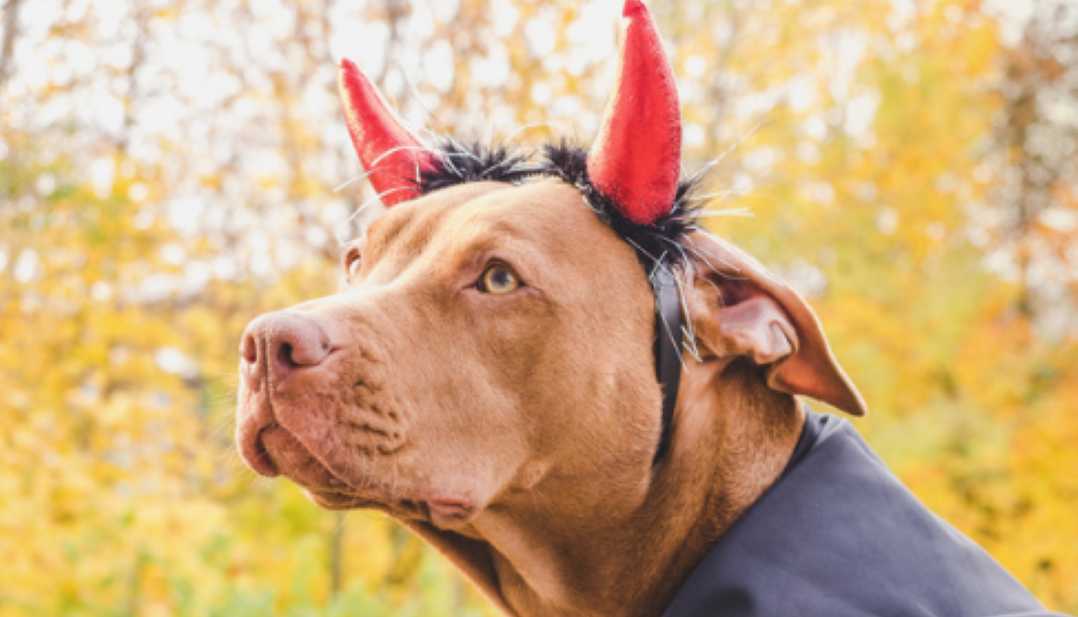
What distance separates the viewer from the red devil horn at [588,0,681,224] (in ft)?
7.61

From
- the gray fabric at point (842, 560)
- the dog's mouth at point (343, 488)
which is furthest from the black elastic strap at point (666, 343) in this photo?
the dog's mouth at point (343, 488)

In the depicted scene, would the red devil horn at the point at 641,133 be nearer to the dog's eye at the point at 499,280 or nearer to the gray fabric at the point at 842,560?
the dog's eye at the point at 499,280

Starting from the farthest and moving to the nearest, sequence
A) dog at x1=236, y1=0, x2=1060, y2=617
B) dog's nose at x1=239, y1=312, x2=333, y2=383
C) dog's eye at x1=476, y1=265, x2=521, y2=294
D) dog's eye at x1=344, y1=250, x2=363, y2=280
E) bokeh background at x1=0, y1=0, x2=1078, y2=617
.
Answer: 1. bokeh background at x1=0, y1=0, x2=1078, y2=617
2. dog's eye at x1=344, y1=250, x2=363, y2=280
3. dog's eye at x1=476, y1=265, x2=521, y2=294
4. dog at x1=236, y1=0, x2=1060, y2=617
5. dog's nose at x1=239, y1=312, x2=333, y2=383

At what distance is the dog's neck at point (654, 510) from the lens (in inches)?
100

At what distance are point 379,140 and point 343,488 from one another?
1.25m

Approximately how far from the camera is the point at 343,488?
227 cm

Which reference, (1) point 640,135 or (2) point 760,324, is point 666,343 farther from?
(1) point 640,135

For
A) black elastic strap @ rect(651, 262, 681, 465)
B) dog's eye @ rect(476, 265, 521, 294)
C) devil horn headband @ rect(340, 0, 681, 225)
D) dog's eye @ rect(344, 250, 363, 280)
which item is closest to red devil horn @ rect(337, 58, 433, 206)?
devil horn headband @ rect(340, 0, 681, 225)

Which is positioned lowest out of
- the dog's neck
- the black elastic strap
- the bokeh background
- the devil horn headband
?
the bokeh background

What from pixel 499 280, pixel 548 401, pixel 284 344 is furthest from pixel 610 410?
pixel 284 344

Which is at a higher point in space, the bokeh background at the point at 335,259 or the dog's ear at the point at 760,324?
the dog's ear at the point at 760,324

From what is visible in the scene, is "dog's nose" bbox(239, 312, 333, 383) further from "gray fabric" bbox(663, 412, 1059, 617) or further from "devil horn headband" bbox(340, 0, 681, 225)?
"gray fabric" bbox(663, 412, 1059, 617)

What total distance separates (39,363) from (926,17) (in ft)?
30.7

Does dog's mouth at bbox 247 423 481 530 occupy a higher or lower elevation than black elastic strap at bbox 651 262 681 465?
lower
